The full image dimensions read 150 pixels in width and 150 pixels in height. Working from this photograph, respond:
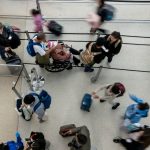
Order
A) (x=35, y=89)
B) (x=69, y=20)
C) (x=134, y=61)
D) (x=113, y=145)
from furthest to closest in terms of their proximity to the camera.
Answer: (x=69, y=20)
(x=134, y=61)
(x=35, y=89)
(x=113, y=145)

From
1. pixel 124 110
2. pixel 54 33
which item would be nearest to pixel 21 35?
pixel 54 33

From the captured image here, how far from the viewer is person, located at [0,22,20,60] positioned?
24.9 feet

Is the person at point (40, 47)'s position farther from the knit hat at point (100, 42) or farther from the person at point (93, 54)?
the knit hat at point (100, 42)

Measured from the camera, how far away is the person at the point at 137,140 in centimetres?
625

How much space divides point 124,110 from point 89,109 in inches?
35.0

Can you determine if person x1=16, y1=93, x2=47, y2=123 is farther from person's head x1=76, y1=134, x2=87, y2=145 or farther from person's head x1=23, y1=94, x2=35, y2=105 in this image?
person's head x1=76, y1=134, x2=87, y2=145

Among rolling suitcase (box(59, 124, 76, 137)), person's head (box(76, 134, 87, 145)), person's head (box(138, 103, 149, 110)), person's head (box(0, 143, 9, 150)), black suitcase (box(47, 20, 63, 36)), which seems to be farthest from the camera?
black suitcase (box(47, 20, 63, 36))

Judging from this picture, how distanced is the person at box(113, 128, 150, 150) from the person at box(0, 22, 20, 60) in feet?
11.4

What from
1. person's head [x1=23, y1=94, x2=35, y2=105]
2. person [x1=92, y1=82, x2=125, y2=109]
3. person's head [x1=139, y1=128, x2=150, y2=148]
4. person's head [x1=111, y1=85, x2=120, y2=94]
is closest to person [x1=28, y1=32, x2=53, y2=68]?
person's head [x1=23, y1=94, x2=35, y2=105]

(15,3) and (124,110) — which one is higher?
(15,3)

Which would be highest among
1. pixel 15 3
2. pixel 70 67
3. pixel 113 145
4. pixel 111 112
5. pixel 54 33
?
pixel 15 3

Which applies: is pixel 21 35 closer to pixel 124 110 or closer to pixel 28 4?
pixel 28 4

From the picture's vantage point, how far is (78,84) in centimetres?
838

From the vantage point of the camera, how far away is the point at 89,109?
7.98 metres
